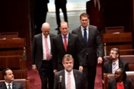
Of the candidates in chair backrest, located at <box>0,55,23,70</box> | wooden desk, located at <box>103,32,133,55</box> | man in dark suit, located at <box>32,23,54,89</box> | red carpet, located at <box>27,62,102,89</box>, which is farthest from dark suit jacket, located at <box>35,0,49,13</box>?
man in dark suit, located at <box>32,23,54,89</box>

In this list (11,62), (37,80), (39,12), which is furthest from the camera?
(39,12)

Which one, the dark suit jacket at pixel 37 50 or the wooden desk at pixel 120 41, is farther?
the wooden desk at pixel 120 41

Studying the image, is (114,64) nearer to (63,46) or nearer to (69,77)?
(63,46)

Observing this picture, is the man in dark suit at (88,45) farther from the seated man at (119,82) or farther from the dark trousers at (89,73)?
the seated man at (119,82)

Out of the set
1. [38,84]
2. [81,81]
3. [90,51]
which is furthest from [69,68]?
[38,84]

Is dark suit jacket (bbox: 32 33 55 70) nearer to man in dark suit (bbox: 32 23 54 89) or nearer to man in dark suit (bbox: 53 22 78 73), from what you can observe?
man in dark suit (bbox: 32 23 54 89)

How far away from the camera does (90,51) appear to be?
242 inches

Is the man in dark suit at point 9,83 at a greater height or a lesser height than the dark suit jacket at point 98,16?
lesser

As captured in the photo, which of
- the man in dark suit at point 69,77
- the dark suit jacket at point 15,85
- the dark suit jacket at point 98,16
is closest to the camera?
the man in dark suit at point 69,77

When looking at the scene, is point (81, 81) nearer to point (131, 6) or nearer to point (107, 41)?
point (107, 41)

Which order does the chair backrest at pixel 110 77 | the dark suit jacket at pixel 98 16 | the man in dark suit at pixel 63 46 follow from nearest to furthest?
the chair backrest at pixel 110 77, the man in dark suit at pixel 63 46, the dark suit jacket at pixel 98 16

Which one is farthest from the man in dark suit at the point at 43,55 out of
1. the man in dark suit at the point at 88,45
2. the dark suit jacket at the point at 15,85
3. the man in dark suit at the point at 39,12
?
the man in dark suit at the point at 39,12

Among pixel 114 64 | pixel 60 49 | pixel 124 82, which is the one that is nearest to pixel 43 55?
pixel 60 49

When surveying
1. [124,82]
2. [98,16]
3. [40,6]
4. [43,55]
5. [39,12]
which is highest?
[40,6]
